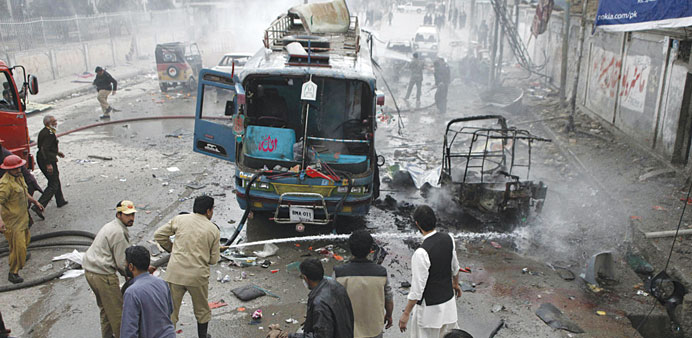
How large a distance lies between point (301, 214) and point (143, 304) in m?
3.55

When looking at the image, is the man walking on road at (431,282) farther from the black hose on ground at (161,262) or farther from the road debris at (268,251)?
the black hose on ground at (161,262)

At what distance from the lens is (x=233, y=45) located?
3409 centimetres

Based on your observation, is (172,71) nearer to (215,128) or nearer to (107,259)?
(215,128)

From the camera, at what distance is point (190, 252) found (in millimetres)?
4551

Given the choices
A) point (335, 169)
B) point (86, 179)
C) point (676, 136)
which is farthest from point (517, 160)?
Answer: point (86, 179)

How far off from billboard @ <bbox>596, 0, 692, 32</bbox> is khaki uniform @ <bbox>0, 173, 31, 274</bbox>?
344 inches

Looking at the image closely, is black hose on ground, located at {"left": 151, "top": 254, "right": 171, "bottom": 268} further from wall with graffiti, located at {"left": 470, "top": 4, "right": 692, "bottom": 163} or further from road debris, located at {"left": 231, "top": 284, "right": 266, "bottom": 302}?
wall with graffiti, located at {"left": 470, "top": 4, "right": 692, "bottom": 163}

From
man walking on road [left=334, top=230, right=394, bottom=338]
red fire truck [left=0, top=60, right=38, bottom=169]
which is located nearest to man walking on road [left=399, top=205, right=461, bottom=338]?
man walking on road [left=334, top=230, right=394, bottom=338]

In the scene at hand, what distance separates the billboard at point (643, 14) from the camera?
7.39m

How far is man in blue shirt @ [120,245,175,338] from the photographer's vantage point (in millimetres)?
3568

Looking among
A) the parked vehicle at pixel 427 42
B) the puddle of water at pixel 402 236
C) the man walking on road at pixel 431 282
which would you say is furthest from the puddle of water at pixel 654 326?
the parked vehicle at pixel 427 42

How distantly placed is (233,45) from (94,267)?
3139 cm

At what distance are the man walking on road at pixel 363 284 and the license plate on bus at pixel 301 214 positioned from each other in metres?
3.30

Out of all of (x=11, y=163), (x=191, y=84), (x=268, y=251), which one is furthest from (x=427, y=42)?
(x=11, y=163)
